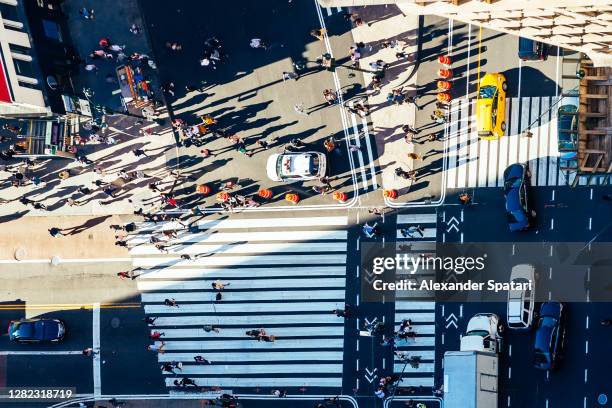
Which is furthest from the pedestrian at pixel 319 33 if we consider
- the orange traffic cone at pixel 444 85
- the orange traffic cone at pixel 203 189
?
the orange traffic cone at pixel 203 189

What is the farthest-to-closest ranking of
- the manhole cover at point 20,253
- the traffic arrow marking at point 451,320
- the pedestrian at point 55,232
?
the manhole cover at point 20,253 → the pedestrian at point 55,232 → the traffic arrow marking at point 451,320

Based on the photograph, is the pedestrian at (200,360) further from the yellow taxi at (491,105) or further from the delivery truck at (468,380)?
the yellow taxi at (491,105)

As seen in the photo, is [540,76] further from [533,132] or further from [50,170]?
[50,170]

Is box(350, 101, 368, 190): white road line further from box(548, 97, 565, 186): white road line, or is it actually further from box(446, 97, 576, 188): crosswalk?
box(548, 97, 565, 186): white road line

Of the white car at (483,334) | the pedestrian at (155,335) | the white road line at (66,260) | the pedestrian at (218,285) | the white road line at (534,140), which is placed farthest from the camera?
the white road line at (66,260)

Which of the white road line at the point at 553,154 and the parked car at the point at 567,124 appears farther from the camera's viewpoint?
the white road line at the point at 553,154

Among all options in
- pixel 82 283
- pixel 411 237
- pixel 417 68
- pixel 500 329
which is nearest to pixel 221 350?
pixel 82 283

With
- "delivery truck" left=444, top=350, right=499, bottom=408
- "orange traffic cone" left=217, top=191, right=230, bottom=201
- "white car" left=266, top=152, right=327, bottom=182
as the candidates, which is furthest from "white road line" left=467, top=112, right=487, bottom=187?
"orange traffic cone" left=217, top=191, right=230, bottom=201

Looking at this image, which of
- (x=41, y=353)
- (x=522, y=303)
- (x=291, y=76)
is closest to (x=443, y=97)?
(x=291, y=76)
